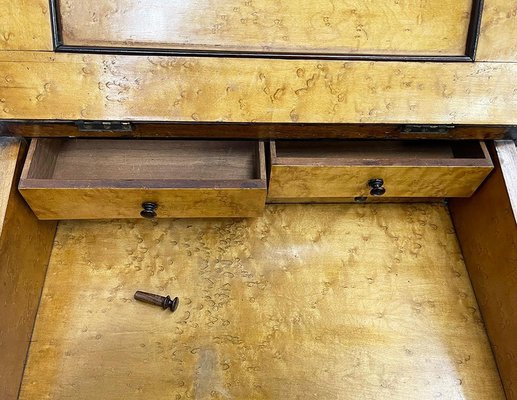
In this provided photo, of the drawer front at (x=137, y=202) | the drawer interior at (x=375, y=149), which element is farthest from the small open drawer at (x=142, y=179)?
the drawer interior at (x=375, y=149)

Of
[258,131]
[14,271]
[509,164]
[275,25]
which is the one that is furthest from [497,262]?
[14,271]

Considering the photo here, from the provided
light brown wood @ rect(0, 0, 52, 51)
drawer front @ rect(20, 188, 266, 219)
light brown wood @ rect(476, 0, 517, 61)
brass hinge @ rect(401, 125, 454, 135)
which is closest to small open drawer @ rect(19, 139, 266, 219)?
drawer front @ rect(20, 188, 266, 219)

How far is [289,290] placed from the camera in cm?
121

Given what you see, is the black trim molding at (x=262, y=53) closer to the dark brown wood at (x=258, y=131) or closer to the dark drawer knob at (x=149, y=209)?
the dark brown wood at (x=258, y=131)

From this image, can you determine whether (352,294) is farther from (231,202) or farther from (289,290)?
(231,202)

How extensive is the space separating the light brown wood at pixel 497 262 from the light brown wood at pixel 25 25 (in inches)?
41.3

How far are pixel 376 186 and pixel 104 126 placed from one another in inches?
25.1

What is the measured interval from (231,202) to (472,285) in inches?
26.9

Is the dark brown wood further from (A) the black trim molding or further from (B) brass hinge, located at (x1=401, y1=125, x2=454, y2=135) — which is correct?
(A) the black trim molding

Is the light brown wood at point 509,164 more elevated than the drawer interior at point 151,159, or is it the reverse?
the drawer interior at point 151,159

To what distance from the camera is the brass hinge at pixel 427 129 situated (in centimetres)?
108

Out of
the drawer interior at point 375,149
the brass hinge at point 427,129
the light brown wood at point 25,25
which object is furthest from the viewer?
the drawer interior at point 375,149

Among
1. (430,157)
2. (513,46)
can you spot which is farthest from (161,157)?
(513,46)

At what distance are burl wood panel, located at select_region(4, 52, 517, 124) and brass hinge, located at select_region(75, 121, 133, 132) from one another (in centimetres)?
1
